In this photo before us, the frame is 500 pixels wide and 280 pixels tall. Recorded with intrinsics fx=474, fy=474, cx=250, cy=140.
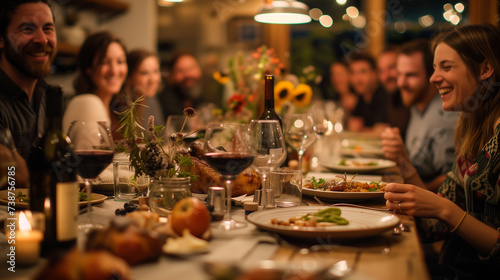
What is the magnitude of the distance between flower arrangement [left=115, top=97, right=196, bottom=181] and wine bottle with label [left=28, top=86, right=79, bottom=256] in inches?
8.5

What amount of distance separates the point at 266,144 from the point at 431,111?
78.4 inches

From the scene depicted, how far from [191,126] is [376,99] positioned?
304cm

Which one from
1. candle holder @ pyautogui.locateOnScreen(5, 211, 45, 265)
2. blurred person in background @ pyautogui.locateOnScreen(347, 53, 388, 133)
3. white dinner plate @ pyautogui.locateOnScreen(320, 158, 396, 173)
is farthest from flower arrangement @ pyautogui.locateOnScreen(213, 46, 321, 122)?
blurred person in background @ pyautogui.locateOnScreen(347, 53, 388, 133)

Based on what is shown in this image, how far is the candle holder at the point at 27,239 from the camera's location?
748 mm

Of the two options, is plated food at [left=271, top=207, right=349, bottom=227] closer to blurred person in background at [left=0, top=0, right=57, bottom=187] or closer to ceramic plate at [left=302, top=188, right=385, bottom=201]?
ceramic plate at [left=302, top=188, right=385, bottom=201]

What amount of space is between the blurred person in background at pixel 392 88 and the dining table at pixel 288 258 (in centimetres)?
309

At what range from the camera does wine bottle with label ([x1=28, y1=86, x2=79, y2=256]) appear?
2.71 feet

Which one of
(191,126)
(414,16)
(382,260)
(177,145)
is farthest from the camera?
(414,16)

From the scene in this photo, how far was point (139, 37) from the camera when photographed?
5223mm

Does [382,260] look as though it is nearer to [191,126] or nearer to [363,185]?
[363,185]

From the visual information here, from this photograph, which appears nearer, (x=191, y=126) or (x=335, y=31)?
(x=191, y=126)

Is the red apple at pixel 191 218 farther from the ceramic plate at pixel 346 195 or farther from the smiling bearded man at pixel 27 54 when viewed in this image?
the smiling bearded man at pixel 27 54

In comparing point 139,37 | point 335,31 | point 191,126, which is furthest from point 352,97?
point 191,126

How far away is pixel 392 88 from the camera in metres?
5.02
